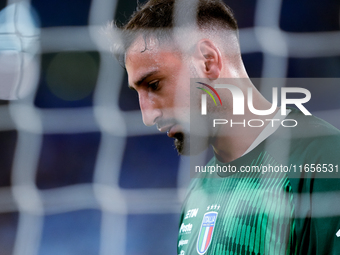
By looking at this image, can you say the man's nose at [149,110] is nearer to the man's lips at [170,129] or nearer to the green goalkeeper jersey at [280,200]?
the man's lips at [170,129]

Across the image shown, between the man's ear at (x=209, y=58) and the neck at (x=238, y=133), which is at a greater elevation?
the man's ear at (x=209, y=58)

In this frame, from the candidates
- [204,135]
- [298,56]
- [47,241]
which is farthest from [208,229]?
[47,241]

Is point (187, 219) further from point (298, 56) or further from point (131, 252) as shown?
point (131, 252)

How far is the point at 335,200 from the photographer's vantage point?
60 cm

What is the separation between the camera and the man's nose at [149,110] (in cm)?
85

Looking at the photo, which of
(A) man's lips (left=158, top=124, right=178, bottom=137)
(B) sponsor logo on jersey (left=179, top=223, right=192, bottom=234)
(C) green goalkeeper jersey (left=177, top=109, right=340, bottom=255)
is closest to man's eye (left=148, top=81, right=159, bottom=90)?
(A) man's lips (left=158, top=124, right=178, bottom=137)

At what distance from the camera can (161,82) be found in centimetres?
84

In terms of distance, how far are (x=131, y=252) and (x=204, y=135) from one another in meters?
2.76

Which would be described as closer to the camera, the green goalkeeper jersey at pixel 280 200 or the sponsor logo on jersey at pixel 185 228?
the green goalkeeper jersey at pixel 280 200

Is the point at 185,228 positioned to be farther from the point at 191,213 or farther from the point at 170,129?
the point at 170,129

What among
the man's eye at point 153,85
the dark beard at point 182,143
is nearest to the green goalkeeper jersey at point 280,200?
the dark beard at point 182,143

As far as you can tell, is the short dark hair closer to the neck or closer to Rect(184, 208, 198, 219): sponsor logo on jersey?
the neck

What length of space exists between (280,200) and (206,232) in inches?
8.5

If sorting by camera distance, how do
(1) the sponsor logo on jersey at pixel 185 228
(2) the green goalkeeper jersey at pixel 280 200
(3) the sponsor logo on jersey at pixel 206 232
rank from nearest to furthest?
(2) the green goalkeeper jersey at pixel 280 200 → (3) the sponsor logo on jersey at pixel 206 232 → (1) the sponsor logo on jersey at pixel 185 228
